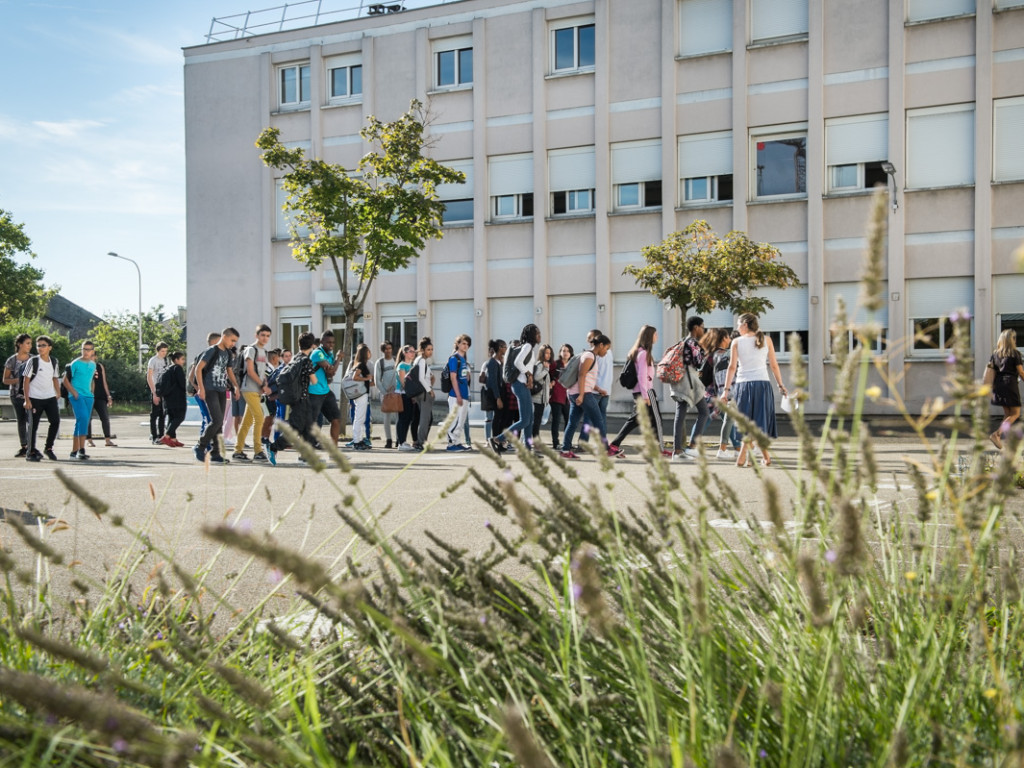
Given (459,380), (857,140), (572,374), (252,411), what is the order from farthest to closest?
(857,140), (459,380), (252,411), (572,374)

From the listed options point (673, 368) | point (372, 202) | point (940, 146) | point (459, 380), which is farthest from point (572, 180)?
point (673, 368)

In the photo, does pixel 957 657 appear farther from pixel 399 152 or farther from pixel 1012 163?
pixel 1012 163

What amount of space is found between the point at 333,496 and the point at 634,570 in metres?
8.00

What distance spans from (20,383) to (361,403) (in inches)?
211

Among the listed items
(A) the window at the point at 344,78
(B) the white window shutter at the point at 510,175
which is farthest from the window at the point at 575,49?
(A) the window at the point at 344,78

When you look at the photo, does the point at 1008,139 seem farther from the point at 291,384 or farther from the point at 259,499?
the point at 259,499

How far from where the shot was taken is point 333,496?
1005 cm

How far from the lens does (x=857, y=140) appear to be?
1134 inches

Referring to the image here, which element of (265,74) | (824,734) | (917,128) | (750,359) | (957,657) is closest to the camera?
(824,734)

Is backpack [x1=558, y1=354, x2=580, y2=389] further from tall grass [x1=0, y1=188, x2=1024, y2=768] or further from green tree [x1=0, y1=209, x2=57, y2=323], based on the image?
green tree [x1=0, y1=209, x2=57, y2=323]

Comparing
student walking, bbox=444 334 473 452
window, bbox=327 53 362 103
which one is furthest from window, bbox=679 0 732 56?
student walking, bbox=444 334 473 452

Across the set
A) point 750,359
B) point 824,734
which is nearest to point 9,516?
point 824,734

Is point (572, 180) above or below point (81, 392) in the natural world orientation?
above

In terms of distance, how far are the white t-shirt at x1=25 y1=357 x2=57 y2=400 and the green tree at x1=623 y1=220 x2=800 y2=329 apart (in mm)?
14391
